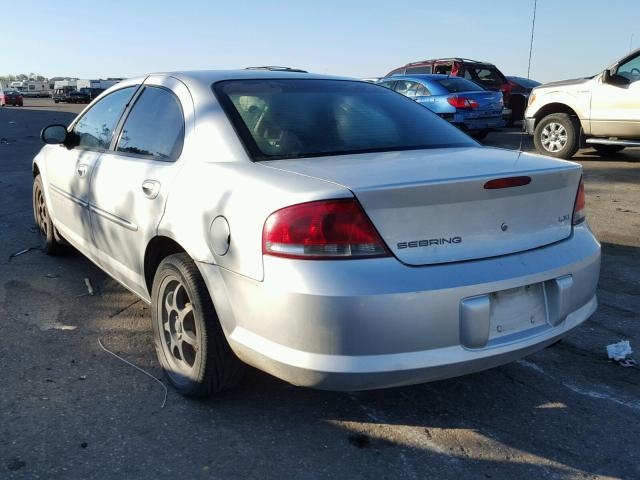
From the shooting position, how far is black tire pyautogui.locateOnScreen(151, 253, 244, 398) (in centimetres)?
274

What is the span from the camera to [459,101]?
12562 mm

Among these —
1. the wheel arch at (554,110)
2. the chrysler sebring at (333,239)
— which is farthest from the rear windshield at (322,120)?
the wheel arch at (554,110)

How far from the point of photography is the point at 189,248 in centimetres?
275

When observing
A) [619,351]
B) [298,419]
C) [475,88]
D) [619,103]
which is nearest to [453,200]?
[298,419]

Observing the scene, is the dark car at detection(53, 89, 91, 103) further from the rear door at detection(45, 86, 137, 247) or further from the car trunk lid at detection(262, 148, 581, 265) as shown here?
the car trunk lid at detection(262, 148, 581, 265)

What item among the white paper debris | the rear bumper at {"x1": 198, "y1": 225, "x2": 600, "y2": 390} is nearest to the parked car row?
the white paper debris

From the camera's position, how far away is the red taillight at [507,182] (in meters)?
2.46

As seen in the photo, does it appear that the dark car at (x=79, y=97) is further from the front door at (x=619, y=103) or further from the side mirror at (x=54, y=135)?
the side mirror at (x=54, y=135)

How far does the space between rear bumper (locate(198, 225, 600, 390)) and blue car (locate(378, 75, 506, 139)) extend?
1058 cm

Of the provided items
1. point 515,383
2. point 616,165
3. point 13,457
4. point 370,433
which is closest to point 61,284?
point 13,457

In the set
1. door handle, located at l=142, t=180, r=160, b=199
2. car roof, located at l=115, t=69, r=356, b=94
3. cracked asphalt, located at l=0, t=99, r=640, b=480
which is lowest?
cracked asphalt, located at l=0, t=99, r=640, b=480

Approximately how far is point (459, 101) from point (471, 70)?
429 cm

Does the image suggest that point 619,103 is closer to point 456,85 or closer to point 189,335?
point 456,85

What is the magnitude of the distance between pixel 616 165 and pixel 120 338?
948 cm
